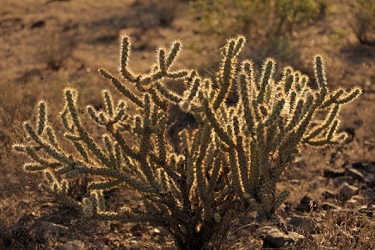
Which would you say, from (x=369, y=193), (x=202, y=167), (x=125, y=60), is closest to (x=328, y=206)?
(x=369, y=193)

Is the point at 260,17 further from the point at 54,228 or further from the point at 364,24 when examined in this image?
the point at 54,228

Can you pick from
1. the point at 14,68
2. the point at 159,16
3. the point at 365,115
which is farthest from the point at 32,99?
the point at 159,16

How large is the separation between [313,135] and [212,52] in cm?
585

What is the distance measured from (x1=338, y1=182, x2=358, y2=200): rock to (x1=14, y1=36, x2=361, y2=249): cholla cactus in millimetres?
1353

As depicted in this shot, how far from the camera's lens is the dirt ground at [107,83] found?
197 inches

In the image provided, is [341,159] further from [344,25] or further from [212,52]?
[344,25]

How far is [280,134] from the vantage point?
395 centimetres

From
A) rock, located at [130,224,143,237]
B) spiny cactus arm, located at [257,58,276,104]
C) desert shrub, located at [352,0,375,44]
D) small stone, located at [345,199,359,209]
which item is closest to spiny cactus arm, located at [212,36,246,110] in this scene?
spiny cactus arm, located at [257,58,276,104]

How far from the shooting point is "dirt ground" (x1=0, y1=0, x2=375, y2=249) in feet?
16.4

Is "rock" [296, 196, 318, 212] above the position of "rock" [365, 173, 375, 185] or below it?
below

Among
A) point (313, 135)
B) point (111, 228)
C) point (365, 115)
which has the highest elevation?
point (313, 135)

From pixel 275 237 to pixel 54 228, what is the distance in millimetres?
1829

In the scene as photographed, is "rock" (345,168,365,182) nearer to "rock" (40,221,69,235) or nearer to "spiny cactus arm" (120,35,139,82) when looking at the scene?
"rock" (40,221,69,235)

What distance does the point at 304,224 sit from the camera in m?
4.75
